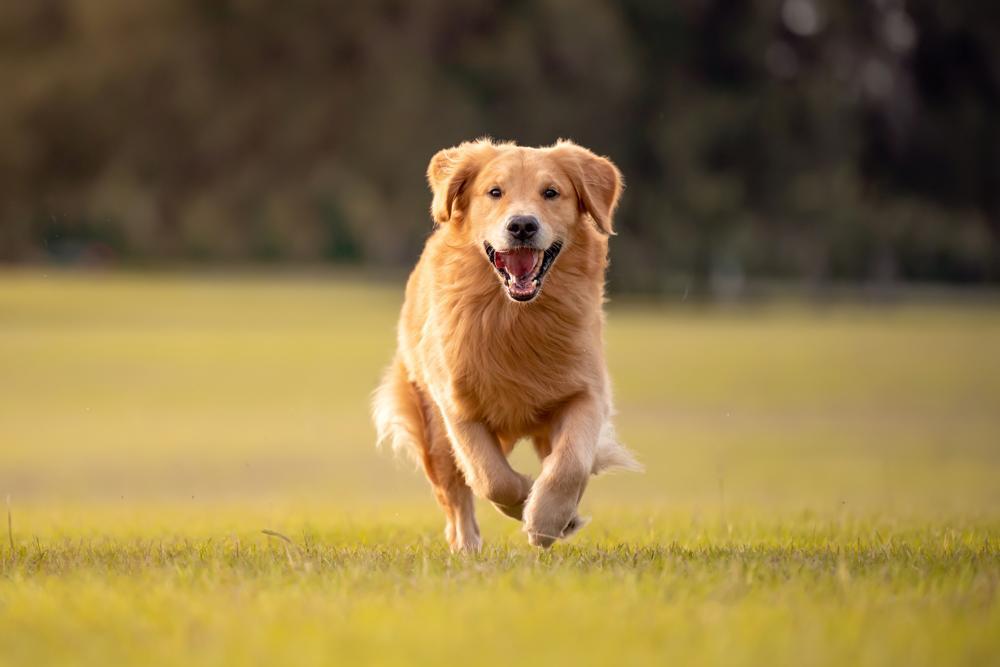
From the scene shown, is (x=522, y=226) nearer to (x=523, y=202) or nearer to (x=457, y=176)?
(x=523, y=202)

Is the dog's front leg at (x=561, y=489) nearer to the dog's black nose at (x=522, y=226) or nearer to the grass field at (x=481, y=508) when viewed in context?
the grass field at (x=481, y=508)

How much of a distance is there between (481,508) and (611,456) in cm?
451

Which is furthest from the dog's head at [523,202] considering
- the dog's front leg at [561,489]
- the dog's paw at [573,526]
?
the dog's paw at [573,526]

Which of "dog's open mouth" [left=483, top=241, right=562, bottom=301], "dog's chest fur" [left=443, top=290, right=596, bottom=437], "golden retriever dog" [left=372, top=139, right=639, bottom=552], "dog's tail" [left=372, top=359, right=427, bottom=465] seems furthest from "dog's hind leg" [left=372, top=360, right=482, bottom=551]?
"dog's open mouth" [left=483, top=241, right=562, bottom=301]

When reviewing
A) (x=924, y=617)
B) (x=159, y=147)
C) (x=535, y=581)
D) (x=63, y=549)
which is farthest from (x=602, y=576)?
(x=159, y=147)

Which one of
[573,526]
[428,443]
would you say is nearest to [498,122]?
[428,443]

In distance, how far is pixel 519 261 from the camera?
5699 mm

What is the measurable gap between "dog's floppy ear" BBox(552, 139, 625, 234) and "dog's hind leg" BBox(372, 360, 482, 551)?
1.28m

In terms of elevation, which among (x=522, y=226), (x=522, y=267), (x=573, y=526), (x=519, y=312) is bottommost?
(x=573, y=526)

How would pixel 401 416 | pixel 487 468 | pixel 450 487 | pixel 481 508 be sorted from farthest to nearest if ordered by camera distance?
pixel 481 508 < pixel 401 416 < pixel 450 487 < pixel 487 468

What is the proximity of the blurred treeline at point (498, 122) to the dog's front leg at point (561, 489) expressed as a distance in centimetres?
3539

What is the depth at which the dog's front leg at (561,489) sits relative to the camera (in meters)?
5.30

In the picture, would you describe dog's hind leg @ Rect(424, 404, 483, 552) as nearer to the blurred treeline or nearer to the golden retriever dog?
the golden retriever dog

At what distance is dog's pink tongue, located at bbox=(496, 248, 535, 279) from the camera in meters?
5.68
